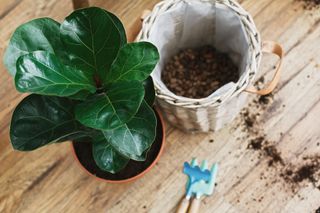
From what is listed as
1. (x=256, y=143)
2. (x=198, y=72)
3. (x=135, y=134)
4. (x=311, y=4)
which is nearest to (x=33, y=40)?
(x=135, y=134)

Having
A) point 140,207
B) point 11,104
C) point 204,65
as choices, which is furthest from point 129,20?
point 140,207

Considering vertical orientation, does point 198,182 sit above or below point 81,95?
below

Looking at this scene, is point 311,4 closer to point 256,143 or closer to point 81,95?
point 256,143

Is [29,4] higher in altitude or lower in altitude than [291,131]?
higher

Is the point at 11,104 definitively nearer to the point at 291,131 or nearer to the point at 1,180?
the point at 1,180

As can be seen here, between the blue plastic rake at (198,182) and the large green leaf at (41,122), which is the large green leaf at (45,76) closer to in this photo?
the large green leaf at (41,122)

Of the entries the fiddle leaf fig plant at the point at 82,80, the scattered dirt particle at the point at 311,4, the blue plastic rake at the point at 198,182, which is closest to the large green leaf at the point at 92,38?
the fiddle leaf fig plant at the point at 82,80
